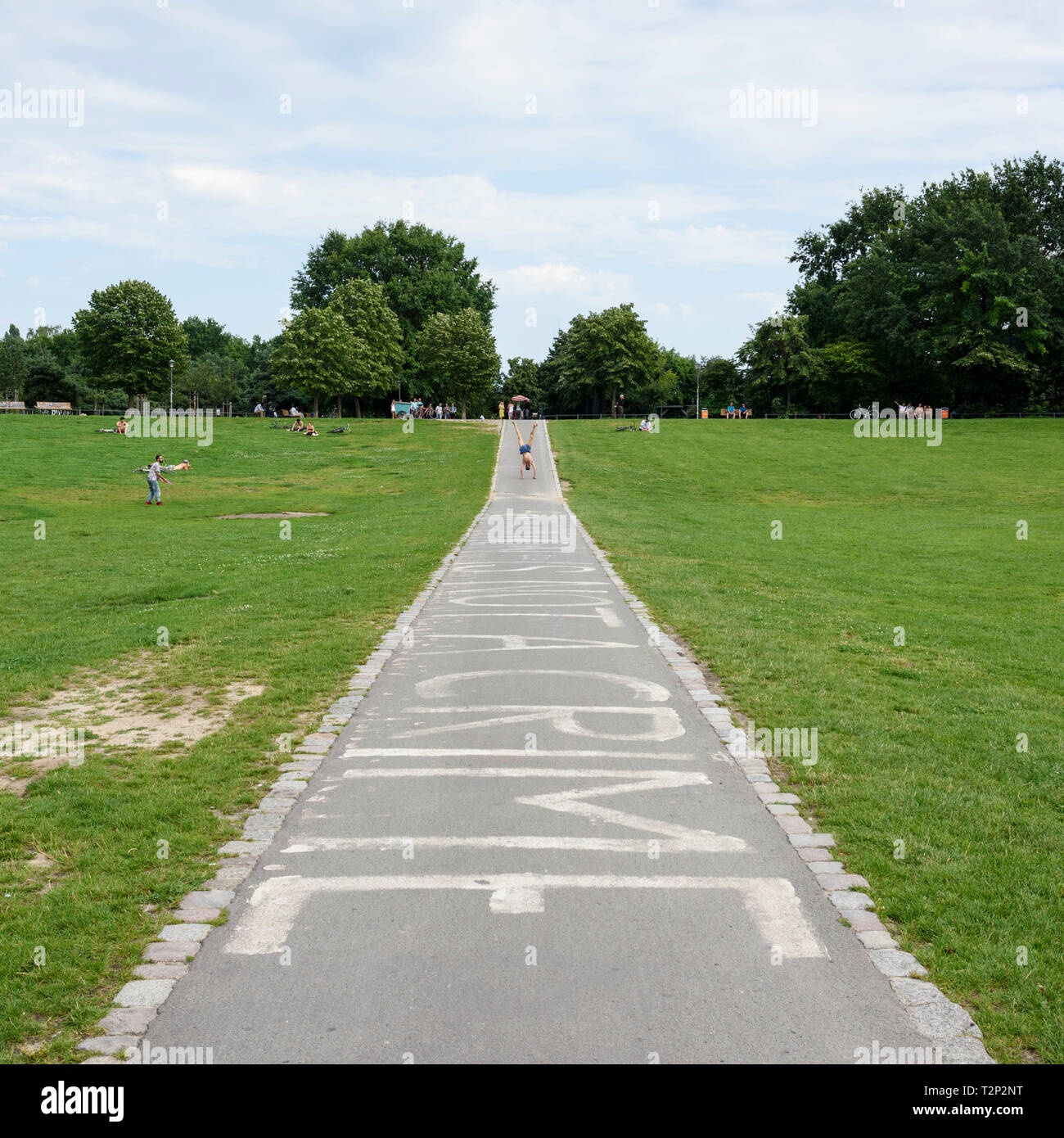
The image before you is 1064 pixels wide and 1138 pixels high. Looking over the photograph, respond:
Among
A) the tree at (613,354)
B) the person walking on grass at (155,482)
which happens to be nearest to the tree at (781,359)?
the tree at (613,354)

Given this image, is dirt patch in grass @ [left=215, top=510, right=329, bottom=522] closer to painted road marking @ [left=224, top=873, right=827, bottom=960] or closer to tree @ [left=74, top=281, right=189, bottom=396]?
painted road marking @ [left=224, top=873, right=827, bottom=960]

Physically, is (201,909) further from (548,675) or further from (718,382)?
(718,382)

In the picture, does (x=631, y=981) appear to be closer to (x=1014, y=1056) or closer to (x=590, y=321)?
(x=1014, y=1056)

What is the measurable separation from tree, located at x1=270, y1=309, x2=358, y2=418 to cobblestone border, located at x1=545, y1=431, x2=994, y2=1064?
6596cm

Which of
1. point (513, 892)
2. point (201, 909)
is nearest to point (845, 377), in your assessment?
point (513, 892)

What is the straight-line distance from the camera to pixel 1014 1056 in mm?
3852

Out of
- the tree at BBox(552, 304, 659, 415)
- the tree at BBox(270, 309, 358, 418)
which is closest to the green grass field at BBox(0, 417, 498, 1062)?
the tree at BBox(270, 309, 358, 418)

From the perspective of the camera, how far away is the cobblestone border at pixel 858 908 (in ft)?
13.0

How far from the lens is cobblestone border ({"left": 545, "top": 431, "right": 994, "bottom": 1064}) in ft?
13.0

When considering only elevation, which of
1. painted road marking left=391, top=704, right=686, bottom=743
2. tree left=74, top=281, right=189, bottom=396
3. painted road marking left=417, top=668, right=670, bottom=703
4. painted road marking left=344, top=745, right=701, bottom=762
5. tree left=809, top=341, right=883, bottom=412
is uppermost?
tree left=74, top=281, right=189, bottom=396

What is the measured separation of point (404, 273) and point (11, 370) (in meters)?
38.6

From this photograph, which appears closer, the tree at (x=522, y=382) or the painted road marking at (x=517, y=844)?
the painted road marking at (x=517, y=844)

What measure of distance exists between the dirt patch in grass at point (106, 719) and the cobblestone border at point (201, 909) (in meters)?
1.09

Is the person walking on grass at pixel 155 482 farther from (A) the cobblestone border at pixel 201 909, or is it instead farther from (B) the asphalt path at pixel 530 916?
(B) the asphalt path at pixel 530 916
